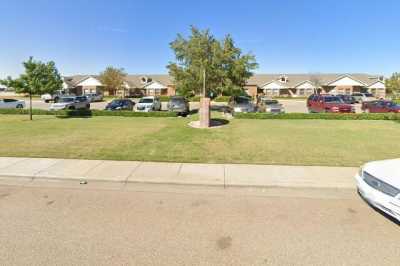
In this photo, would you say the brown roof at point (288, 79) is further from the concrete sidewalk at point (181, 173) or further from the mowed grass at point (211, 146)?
the concrete sidewalk at point (181, 173)

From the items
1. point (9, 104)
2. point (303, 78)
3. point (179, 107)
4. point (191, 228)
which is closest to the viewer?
→ point (191, 228)

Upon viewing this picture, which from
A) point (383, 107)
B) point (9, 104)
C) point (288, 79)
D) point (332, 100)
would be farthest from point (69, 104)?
point (288, 79)

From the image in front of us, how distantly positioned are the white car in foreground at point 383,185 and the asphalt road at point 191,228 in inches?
13.9

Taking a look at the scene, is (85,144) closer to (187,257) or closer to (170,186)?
(170,186)

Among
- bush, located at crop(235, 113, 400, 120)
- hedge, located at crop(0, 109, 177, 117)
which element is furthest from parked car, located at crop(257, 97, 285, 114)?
hedge, located at crop(0, 109, 177, 117)

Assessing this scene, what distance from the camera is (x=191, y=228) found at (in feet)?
12.4

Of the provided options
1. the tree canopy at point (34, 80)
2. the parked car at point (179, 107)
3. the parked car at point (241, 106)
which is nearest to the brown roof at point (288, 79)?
the parked car at point (241, 106)

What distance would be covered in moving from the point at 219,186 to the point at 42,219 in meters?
3.33

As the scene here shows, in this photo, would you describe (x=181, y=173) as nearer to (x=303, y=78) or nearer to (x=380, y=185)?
(x=380, y=185)

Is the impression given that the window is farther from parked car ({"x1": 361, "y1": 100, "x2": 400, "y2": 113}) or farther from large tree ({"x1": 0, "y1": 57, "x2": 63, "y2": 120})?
large tree ({"x1": 0, "y1": 57, "x2": 63, "y2": 120})

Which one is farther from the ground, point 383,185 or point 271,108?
point 271,108

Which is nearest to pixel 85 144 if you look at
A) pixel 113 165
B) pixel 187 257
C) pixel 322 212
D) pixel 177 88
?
pixel 113 165

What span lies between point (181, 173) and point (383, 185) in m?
4.05

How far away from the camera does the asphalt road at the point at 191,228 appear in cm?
310
